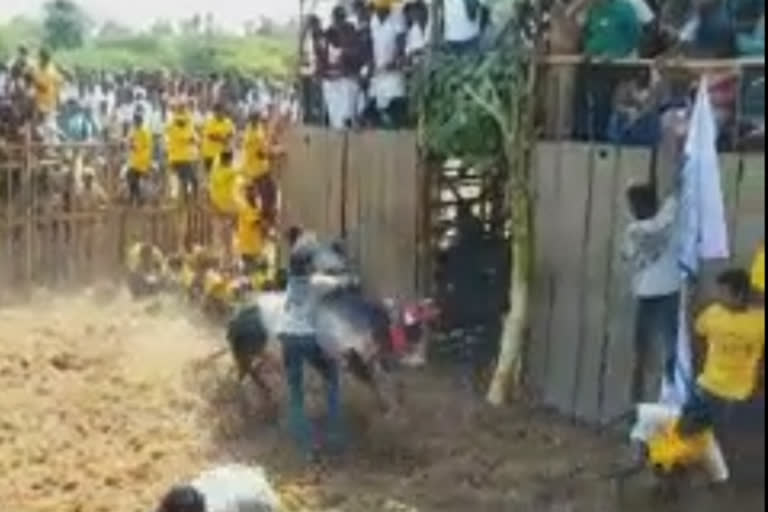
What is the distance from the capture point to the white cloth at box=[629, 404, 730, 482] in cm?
984

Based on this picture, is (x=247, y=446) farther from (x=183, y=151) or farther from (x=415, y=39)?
(x=183, y=151)

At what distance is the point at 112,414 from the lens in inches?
500

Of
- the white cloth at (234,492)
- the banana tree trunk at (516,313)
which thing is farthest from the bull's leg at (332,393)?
the white cloth at (234,492)

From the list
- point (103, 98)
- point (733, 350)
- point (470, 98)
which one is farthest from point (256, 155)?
point (103, 98)

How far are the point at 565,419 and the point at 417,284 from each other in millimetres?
2460

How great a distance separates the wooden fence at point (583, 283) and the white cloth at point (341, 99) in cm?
326

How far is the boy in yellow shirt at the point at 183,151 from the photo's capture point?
62.5 ft

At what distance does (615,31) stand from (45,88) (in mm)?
9773

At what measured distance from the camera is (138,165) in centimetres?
1847

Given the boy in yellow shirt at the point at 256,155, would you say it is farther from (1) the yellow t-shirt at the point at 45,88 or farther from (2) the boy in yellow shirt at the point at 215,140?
(1) the yellow t-shirt at the point at 45,88

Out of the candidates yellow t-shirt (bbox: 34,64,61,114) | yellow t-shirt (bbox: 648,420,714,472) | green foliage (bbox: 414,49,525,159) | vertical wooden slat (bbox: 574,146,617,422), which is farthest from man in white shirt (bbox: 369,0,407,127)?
yellow t-shirt (bbox: 34,64,61,114)

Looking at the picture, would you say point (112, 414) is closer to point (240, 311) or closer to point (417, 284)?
point (240, 311)

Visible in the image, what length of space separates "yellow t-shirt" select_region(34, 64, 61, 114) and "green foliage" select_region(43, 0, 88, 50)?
34659 mm

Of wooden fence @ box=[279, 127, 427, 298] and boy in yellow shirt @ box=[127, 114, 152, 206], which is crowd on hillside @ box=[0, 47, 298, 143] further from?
wooden fence @ box=[279, 127, 427, 298]
